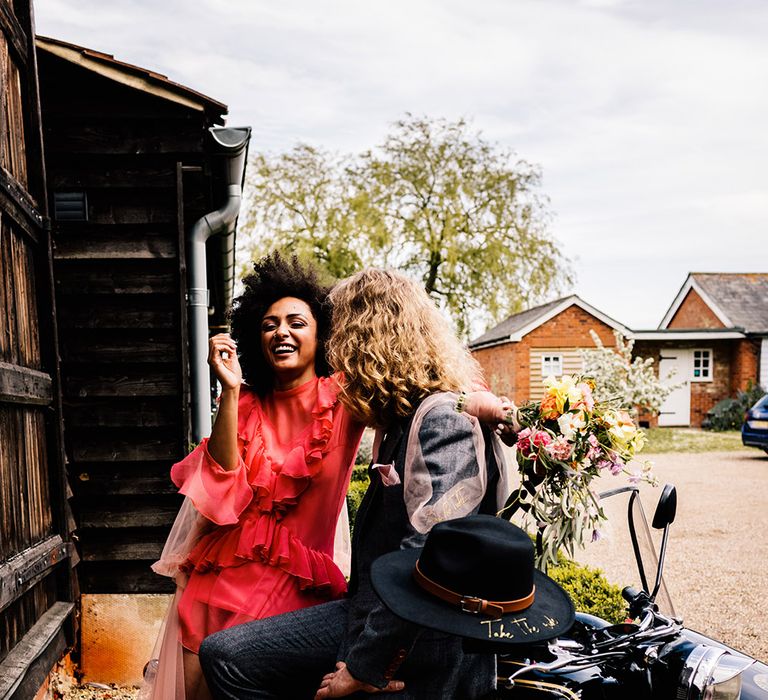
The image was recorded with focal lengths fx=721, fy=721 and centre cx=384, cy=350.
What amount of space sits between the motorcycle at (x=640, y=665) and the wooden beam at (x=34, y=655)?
1673mm

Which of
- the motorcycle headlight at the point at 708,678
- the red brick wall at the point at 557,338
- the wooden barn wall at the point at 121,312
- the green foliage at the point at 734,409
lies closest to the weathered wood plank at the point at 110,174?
the wooden barn wall at the point at 121,312

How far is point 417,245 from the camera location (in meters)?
27.8

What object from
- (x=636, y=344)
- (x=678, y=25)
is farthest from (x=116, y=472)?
(x=636, y=344)

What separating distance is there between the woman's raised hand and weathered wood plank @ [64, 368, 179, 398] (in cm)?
214

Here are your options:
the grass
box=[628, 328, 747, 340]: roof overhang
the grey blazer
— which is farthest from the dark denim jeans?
box=[628, 328, 747, 340]: roof overhang

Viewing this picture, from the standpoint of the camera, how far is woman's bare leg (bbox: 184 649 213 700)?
2232 mm

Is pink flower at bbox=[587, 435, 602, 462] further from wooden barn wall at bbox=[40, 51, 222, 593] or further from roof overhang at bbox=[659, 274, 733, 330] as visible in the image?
roof overhang at bbox=[659, 274, 733, 330]

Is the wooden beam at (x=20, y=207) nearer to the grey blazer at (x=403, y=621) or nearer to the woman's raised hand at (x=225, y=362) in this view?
the woman's raised hand at (x=225, y=362)

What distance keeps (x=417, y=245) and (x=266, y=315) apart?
2559cm

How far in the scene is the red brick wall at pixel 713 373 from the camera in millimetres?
24156

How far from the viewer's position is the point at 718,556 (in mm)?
7809

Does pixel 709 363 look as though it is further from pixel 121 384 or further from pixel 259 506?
pixel 259 506

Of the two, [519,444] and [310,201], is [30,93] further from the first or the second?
[310,201]

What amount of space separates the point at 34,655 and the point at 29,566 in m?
0.32
